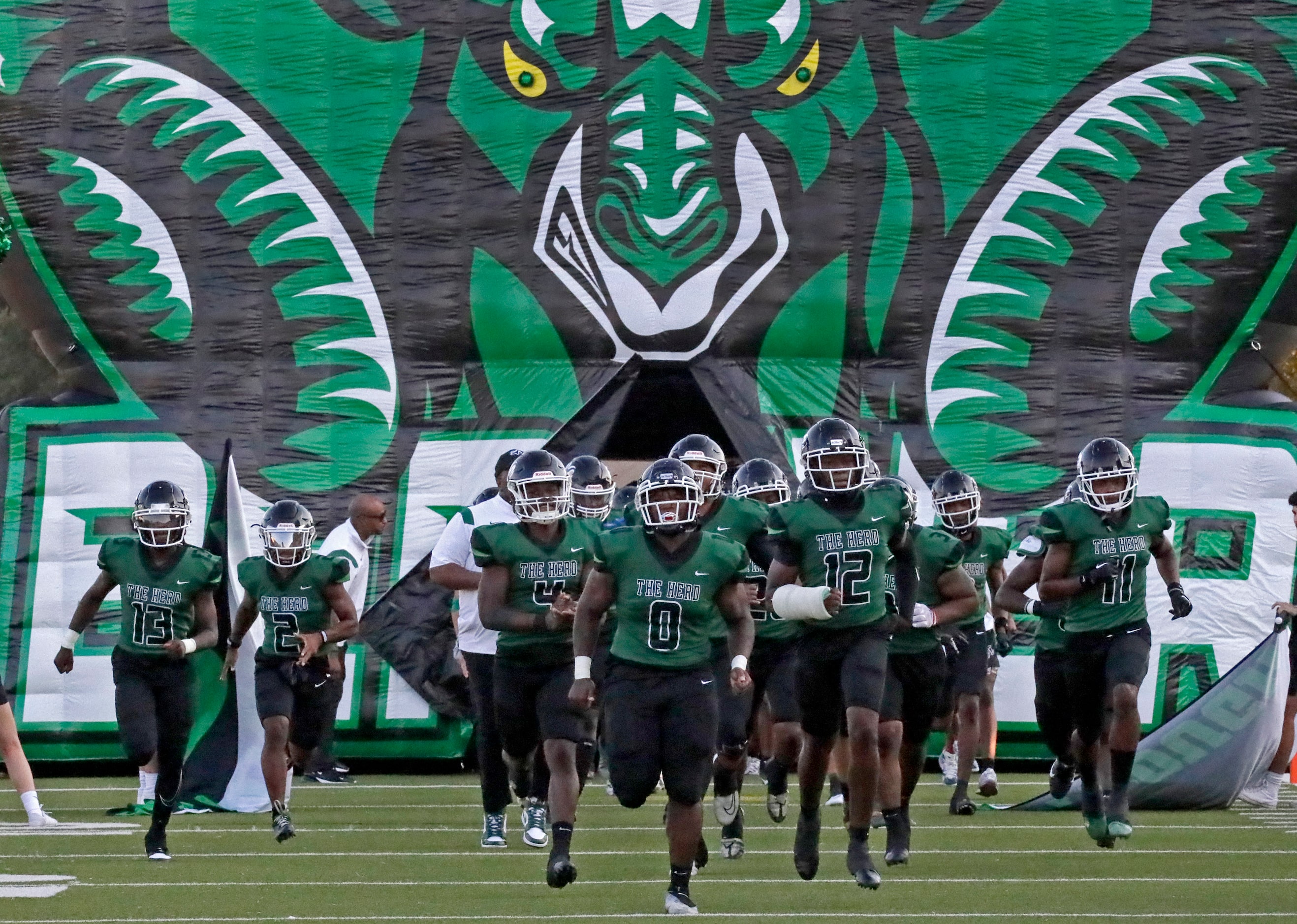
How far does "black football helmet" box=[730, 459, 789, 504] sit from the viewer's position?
10172mm

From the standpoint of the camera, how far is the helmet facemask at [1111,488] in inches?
372

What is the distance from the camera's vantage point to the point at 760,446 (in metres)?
14.0

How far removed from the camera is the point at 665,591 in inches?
301

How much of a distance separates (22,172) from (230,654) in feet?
16.8

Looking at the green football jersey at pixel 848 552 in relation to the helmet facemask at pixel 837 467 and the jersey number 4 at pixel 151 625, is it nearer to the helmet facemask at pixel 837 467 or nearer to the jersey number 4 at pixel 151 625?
the helmet facemask at pixel 837 467

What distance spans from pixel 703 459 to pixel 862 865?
1.87 metres

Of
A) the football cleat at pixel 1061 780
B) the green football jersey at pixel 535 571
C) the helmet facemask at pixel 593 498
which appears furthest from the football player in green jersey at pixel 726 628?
the football cleat at pixel 1061 780

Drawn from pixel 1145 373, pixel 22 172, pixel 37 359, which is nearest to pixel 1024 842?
pixel 1145 373

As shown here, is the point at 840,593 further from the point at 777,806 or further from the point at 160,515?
the point at 160,515

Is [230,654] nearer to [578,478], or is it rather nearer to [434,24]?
[578,478]

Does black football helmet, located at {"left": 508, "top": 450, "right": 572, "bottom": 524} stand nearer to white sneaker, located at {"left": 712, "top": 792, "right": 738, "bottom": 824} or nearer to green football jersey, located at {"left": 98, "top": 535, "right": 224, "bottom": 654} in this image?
white sneaker, located at {"left": 712, "top": 792, "right": 738, "bottom": 824}

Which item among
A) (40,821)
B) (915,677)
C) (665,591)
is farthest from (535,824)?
(40,821)

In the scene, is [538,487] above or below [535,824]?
above

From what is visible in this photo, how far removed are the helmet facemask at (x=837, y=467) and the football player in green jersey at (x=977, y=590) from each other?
2748 millimetres
